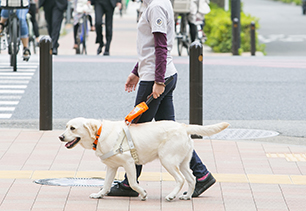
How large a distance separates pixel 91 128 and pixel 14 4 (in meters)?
7.66

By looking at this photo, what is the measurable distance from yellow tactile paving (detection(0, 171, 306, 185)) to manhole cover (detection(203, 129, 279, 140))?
1.81 metres

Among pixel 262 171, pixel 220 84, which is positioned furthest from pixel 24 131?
pixel 220 84

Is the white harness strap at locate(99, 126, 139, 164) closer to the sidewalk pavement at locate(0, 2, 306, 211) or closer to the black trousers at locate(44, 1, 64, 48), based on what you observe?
the sidewalk pavement at locate(0, 2, 306, 211)

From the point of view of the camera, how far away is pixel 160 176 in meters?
5.60

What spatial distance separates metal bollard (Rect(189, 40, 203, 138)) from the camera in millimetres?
7043

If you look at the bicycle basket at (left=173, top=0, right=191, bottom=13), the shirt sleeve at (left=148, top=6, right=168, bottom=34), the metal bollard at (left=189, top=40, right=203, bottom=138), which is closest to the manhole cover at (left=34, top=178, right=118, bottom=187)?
the shirt sleeve at (left=148, top=6, right=168, bottom=34)

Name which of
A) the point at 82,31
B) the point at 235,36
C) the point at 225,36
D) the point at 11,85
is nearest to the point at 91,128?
the point at 11,85

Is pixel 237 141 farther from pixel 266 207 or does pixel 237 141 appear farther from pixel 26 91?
pixel 26 91

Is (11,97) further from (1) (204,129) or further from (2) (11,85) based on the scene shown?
(1) (204,129)

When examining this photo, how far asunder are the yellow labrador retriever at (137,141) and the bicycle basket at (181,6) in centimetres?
1151

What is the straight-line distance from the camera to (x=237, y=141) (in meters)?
7.20

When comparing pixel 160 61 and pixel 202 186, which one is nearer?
pixel 160 61

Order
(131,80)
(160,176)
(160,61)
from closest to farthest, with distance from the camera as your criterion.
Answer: (160,61)
(131,80)
(160,176)

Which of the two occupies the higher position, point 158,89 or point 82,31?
point 82,31
